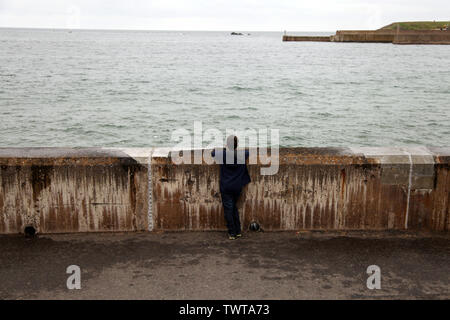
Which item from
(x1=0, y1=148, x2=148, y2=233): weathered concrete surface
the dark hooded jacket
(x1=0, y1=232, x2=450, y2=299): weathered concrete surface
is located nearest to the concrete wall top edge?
(x1=0, y1=148, x2=148, y2=233): weathered concrete surface

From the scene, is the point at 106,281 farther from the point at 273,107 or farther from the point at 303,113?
the point at 273,107

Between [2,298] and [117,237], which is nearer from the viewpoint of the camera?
[2,298]

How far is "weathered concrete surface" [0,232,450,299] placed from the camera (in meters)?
4.78

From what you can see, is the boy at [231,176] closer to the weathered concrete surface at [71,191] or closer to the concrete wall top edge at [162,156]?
the concrete wall top edge at [162,156]

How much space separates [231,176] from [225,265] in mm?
1236

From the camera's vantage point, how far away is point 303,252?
574 cm

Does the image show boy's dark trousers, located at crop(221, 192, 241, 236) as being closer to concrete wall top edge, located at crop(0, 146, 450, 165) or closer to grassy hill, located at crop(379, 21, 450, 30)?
concrete wall top edge, located at crop(0, 146, 450, 165)

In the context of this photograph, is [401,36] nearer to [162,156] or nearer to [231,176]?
[231,176]

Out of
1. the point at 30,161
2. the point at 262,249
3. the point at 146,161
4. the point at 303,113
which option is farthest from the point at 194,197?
the point at 303,113

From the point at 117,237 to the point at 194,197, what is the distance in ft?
3.73

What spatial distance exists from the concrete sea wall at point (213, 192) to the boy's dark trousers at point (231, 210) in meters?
0.23

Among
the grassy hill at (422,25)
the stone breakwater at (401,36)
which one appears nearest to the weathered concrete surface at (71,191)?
the stone breakwater at (401,36)

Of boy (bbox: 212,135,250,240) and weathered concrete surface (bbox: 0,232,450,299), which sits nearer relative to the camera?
weathered concrete surface (bbox: 0,232,450,299)

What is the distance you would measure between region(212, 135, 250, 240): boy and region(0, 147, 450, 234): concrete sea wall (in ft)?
0.83
